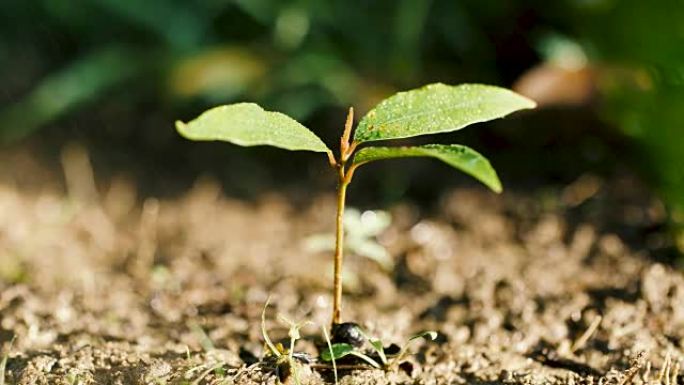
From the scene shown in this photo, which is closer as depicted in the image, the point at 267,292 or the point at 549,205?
the point at 267,292

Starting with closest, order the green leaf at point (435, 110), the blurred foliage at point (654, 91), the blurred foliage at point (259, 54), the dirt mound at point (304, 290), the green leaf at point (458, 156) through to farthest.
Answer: the green leaf at point (458, 156), the green leaf at point (435, 110), the dirt mound at point (304, 290), the blurred foliage at point (654, 91), the blurred foliage at point (259, 54)

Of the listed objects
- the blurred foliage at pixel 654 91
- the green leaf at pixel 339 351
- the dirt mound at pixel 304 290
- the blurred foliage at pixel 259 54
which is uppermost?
the blurred foliage at pixel 259 54

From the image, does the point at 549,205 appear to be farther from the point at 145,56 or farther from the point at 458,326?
the point at 145,56

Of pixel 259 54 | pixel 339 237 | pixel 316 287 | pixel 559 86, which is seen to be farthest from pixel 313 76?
pixel 339 237

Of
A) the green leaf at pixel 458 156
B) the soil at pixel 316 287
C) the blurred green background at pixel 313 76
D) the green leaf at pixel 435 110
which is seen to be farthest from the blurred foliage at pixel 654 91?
the green leaf at pixel 458 156

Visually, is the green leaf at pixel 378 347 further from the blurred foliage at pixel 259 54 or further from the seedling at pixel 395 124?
the blurred foliage at pixel 259 54

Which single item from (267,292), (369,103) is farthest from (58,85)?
(267,292)

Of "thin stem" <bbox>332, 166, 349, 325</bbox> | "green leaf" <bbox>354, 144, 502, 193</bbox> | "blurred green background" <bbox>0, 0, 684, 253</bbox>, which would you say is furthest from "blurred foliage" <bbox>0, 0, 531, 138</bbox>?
"green leaf" <bbox>354, 144, 502, 193</bbox>
